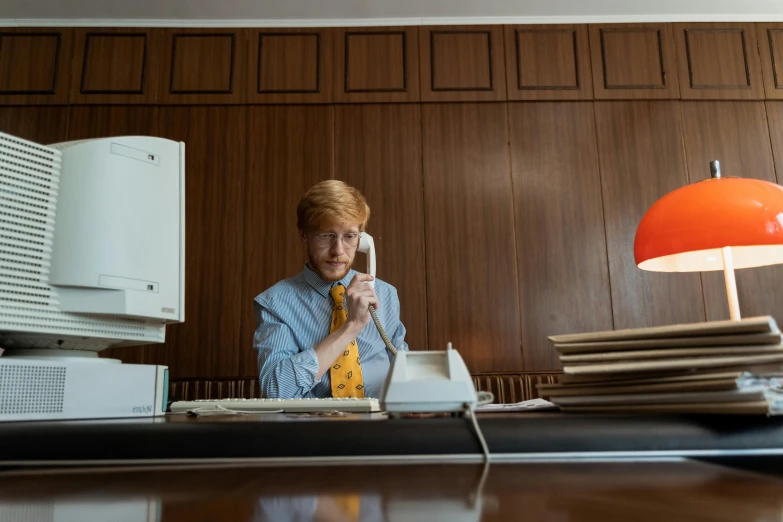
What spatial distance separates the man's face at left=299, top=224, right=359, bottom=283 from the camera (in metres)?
2.04

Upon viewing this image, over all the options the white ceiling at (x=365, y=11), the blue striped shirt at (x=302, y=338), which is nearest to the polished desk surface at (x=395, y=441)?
the blue striped shirt at (x=302, y=338)

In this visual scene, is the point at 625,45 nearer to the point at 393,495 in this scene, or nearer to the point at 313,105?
the point at 313,105

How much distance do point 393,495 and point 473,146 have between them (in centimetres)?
329

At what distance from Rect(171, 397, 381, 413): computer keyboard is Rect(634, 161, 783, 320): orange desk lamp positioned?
115cm

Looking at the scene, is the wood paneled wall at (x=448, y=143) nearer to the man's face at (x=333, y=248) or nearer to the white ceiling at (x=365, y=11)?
the white ceiling at (x=365, y=11)

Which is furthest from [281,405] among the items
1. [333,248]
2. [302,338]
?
[333,248]

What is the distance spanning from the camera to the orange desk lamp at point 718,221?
175 centimetres

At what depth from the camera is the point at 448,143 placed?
11.7 feet

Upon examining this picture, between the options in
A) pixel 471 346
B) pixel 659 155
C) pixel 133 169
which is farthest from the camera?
pixel 659 155

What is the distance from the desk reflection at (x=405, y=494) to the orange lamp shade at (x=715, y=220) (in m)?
1.37

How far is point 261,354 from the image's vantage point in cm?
192

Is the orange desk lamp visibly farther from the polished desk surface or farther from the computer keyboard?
the polished desk surface

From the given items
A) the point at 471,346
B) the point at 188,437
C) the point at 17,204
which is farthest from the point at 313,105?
the point at 188,437

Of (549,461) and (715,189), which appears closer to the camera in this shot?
(549,461)
